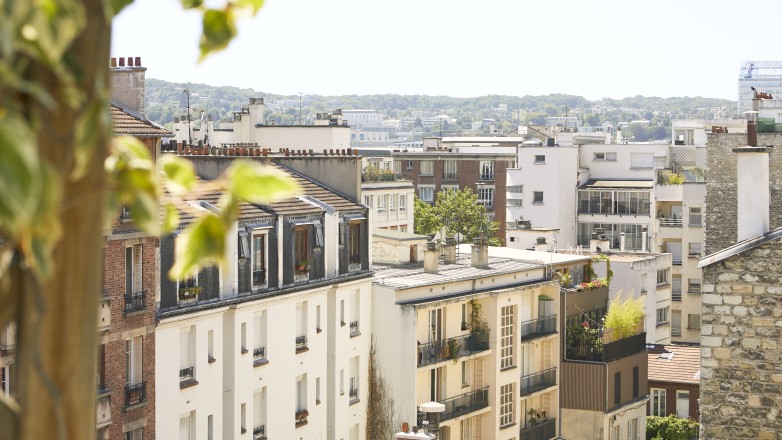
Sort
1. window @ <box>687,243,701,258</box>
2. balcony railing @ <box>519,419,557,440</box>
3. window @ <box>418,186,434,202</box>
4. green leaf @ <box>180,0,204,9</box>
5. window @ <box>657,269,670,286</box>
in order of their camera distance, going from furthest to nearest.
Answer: window @ <box>418,186,434,202</box> → window @ <box>687,243,701,258</box> → window @ <box>657,269,670,286</box> → balcony railing @ <box>519,419,557,440</box> → green leaf @ <box>180,0,204,9</box>

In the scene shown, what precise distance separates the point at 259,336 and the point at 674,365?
24998 mm

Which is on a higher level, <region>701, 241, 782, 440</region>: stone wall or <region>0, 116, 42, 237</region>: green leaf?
<region>0, 116, 42, 237</region>: green leaf

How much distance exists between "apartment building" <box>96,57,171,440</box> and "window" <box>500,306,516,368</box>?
1815 centimetres

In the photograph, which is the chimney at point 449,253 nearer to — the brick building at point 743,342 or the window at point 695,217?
the window at point 695,217

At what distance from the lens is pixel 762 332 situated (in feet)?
59.4

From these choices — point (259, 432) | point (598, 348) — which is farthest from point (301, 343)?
point (598, 348)

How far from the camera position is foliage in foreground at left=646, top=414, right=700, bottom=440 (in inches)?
2071

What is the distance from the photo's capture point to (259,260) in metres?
39.7

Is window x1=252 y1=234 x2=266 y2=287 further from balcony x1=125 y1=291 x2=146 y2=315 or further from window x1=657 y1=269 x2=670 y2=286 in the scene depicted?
window x1=657 y1=269 x2=670 y2=286

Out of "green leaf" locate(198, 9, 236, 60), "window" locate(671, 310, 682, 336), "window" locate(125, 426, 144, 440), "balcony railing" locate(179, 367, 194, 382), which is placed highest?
"green leaf" locate(198, 9, 236, 60)

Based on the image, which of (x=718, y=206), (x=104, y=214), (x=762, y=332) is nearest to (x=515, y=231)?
(x=718, y=206)

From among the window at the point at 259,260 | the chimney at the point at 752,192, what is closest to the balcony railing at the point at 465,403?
the window at the point at 259,260

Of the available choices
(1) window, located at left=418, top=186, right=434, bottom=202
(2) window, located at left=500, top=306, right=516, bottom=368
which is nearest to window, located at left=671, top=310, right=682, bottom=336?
(1) window, located at left=418, top=186, right=434, bottom=202

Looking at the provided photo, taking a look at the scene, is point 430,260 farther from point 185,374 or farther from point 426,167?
point 426,167
